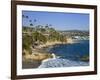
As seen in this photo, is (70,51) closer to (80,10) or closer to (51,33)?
(51,33)

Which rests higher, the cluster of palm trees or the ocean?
the cluster of palm trees

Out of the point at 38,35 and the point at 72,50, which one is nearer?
the point at 38,35

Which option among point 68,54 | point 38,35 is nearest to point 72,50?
point 68,54

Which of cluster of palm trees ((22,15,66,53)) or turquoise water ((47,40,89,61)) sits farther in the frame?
turquoise water ((47,40,89,61))

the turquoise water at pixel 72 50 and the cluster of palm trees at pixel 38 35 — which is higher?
the cluster of palm trees at pixel 38 35

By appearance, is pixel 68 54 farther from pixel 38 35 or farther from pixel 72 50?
pixel 38 35

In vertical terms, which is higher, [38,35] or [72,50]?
[38,35]

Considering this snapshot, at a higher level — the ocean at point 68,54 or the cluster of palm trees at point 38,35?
the cluster of palm trees at point 38,35

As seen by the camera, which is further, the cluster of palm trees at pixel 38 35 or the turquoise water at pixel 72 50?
the turquoise water at pixel 72 50

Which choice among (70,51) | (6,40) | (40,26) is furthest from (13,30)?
(70,51)

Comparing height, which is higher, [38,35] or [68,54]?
[38,35]

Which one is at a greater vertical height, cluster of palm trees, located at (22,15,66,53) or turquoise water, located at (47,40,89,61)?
cluster of palm trees, located at (22,15,66,53)
